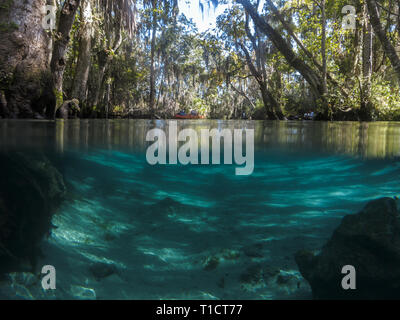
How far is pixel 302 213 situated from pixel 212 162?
2036 millimetres

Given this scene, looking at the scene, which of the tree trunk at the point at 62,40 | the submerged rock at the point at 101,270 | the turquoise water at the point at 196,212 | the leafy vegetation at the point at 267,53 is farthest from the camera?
the leafy vegetation at the point at 267,53

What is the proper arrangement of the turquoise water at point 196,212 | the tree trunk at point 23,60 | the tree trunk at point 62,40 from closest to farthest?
the turquoise water at point 196,212 → the tree trunk at point 23,60 → the tree trunk at point 62,40

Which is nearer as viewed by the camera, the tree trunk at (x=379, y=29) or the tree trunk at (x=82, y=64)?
the tree trunk at (x=379, y=29)

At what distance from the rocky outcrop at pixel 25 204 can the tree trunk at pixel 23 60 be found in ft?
10.4

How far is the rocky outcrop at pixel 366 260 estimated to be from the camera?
3.53 m

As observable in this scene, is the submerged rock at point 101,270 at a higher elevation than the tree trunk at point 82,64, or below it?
below

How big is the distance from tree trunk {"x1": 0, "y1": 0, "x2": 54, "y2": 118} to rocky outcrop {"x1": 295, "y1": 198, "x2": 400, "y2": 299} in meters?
6.56

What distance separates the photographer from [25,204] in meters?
3.57

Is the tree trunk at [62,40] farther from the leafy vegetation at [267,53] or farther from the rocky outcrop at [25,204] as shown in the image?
the rocky outcrop at [25,204]

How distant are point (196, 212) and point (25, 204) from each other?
2.34 metres

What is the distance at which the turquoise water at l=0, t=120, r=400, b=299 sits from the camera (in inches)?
145

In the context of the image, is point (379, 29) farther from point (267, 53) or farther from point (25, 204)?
point (267, 53)

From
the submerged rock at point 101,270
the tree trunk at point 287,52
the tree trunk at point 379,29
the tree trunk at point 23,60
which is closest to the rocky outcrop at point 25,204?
the submerged rock at point 101,270

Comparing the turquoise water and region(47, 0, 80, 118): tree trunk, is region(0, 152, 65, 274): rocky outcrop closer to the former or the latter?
the turquoise water
